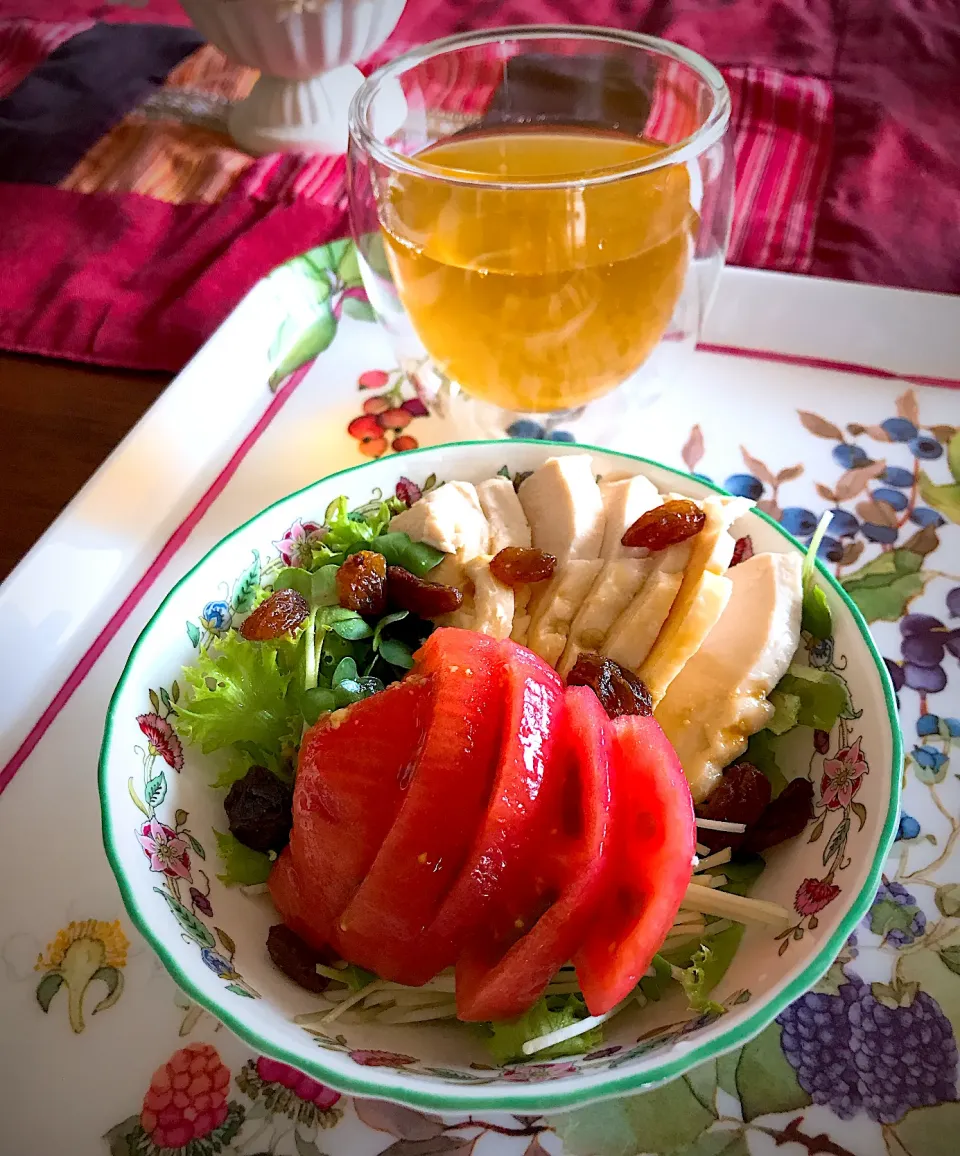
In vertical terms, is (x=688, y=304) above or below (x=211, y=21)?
below

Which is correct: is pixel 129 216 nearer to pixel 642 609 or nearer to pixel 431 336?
pixel 431 336

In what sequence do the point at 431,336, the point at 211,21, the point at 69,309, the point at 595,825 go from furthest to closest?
1. the point at 211,21
2. the point at 69,309
3. the point at 431,336
4. the point at 595,825

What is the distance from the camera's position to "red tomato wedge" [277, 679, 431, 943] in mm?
696

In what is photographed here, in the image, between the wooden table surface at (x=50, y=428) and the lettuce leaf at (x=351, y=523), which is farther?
the wooden table surface at (x=50, y=428)

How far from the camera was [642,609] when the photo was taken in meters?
0.84

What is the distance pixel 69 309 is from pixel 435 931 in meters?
1.22

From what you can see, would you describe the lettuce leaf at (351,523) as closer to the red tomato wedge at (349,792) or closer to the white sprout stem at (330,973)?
the red tomato wedge at (349,792)

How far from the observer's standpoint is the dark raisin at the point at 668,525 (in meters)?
0.87

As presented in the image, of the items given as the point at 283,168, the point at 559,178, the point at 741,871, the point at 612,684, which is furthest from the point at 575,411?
the point at 283,168

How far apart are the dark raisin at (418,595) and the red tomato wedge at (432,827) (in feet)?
0.63

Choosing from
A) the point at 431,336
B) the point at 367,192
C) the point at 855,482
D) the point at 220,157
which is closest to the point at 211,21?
the point at 220,157

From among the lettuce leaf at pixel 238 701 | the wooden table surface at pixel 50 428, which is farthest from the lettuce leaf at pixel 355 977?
the wooden table surface at pixel 50 428

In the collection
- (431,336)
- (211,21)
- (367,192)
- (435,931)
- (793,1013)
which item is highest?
(211,21)

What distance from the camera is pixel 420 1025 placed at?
72 centimetres
